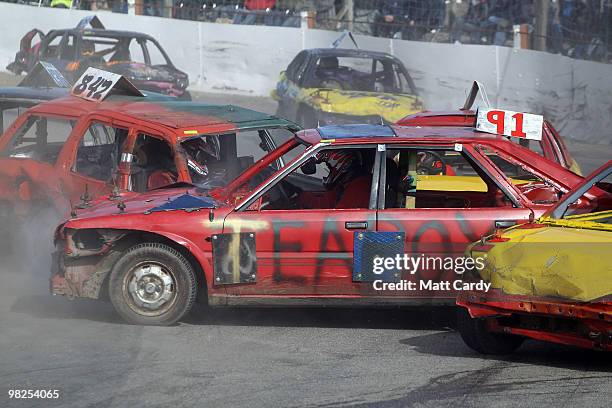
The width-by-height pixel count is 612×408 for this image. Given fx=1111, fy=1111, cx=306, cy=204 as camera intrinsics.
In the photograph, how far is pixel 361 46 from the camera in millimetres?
24844

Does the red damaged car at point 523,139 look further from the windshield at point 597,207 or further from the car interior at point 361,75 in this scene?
the car interior at point 361,75

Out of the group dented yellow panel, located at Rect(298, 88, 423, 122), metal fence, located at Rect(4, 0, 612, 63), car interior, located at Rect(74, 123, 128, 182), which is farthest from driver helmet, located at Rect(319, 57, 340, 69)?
car interior, located at Rect(74, 123, 128, 182)

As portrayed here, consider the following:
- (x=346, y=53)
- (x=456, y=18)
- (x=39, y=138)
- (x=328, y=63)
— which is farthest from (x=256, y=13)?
(x=39, y=138)

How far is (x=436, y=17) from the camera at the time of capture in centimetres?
2431

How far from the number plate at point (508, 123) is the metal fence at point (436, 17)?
1289 cm

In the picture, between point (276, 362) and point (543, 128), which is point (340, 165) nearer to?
point (276, 362)

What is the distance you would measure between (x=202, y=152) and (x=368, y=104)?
780cm

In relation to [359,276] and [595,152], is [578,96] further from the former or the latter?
[359,276]

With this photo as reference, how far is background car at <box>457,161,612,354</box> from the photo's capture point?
6105 millimetres

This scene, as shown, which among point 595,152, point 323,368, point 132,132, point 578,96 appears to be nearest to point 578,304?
point 323,368

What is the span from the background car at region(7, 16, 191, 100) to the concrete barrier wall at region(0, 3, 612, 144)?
3.06 meters

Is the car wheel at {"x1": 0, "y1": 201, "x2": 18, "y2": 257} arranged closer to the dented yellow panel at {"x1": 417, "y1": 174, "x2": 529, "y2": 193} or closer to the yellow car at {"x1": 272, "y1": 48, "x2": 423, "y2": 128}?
the dented yellow panel at {"x1": 417, "y1": 174, "x2": 529, "y2": 193}

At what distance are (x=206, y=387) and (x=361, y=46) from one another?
19.3 m

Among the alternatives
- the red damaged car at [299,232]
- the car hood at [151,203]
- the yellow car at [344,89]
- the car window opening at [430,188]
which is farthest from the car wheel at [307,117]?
the red damaged car at [299,232]
